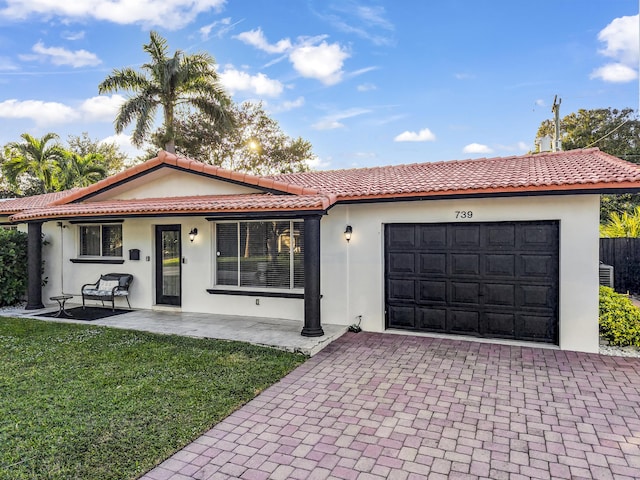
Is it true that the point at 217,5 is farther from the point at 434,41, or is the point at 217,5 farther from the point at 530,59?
the point at 530,59

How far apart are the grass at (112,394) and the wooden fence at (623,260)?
1182 centimetres

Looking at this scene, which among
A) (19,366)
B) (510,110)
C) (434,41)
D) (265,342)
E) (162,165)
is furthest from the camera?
(510,110)

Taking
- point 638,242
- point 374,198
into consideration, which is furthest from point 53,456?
point 638,242

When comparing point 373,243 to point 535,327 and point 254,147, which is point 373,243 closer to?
point 535,327

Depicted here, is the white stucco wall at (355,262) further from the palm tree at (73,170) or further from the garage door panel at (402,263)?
the palm tree at (73,170)

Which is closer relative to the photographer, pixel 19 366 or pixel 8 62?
pixel 19 366

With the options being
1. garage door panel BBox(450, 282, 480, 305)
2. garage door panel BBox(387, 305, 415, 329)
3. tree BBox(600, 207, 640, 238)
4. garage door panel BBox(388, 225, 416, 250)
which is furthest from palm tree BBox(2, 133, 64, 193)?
tree BBox(600, 207, 640, 238)

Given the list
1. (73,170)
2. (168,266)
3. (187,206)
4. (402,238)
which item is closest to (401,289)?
(402,238)

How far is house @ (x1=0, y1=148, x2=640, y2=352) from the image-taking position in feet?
22.6

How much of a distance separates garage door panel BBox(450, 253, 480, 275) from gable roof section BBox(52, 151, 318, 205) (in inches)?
124

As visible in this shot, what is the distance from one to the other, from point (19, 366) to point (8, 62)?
15.3 metres

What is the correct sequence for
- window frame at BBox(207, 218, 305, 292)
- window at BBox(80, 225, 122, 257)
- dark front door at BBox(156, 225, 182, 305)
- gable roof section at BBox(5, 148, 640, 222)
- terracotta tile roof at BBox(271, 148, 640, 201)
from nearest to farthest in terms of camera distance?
terracotta tile roof at BBox(271, 148, 640, 201), gable roof section at BBox(5, 148, 640, 222), window frame at BBox(207, 218, 305, 292), dark front door at BBox(156, 225, 182, 305), window at BBox(80, 225, 122, 257)

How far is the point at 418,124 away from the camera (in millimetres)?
18797

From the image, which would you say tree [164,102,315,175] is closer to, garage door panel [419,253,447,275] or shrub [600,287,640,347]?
garage door panel [419,253,447,275]
